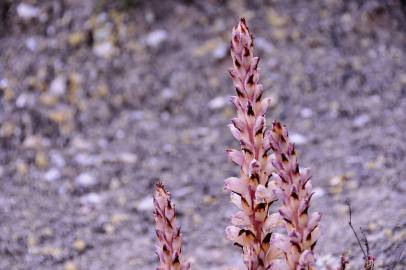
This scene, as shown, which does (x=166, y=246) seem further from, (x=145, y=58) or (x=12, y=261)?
(x=145, y=58)

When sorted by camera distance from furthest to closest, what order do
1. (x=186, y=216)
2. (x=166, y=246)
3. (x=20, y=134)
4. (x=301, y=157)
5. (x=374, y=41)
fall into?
(x=374, y=41) → (x=20, y=134) → (x=301, y=157) → (x=186, y=216) → (x=166, y=246)

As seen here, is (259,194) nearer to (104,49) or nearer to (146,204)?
(146,204)

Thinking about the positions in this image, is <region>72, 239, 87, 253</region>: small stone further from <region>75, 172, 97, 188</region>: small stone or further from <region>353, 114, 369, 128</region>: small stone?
<region>353, 114, 369, 128</region>: small stone

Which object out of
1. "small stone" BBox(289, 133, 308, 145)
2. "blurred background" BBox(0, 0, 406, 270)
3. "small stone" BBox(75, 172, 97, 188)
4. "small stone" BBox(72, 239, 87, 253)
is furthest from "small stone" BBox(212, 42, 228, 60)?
"small stone" BBox(72, 239, 87, 253)

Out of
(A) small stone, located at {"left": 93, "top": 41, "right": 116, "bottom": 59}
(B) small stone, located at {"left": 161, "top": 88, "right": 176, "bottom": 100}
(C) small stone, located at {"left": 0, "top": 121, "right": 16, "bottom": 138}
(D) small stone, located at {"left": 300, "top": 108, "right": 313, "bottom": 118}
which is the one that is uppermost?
(A) small stone, located at {"left": 93, "top": 41, "right": 116, "bottom": 59}

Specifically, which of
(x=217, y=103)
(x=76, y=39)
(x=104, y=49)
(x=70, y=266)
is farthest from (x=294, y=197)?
(x=76, y=39)

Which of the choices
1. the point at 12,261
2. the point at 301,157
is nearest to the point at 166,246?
the point at 12,261

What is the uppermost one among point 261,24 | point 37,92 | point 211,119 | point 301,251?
point 261,24
